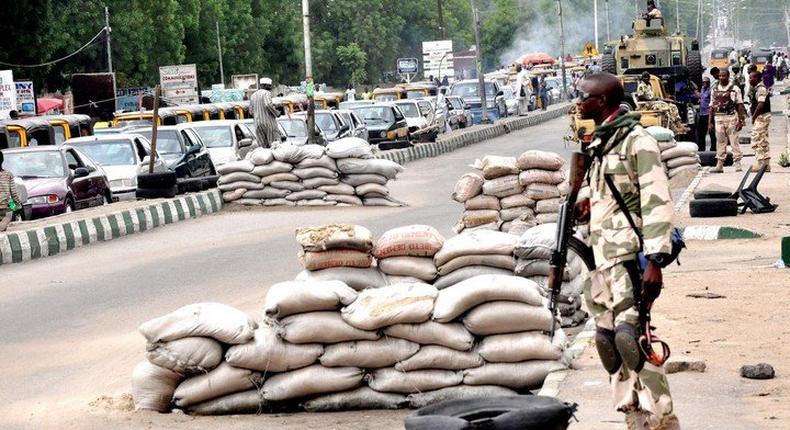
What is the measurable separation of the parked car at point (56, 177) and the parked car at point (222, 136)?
497cm

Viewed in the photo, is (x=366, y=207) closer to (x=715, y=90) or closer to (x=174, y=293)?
(x=715, y=90)

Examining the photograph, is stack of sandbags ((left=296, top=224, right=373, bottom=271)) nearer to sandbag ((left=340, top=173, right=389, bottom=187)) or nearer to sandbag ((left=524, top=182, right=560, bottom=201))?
sandbag ((left=524, top=182, right=560, bottom=201))

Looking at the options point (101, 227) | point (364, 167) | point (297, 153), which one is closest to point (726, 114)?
point (364, 167)

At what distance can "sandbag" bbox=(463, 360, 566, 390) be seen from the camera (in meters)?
8.79

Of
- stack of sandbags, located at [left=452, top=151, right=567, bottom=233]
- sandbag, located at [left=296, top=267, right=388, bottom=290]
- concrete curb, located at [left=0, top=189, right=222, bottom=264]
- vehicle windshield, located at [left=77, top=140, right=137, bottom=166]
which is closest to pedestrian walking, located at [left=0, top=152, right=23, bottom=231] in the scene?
concrete curb, located at [left=0, top=189, right=222, bottom=264]

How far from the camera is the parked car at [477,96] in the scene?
56.8 m

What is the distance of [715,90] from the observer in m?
24.7

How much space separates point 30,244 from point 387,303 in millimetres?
10523

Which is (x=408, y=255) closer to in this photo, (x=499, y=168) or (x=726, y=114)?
(x=499, y=168)

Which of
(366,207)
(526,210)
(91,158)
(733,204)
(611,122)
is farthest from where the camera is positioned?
(91,158)

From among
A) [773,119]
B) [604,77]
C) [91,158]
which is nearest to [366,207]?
[91,158]

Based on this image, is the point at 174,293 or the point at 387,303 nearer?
the point at 387,303

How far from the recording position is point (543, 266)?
428 inches

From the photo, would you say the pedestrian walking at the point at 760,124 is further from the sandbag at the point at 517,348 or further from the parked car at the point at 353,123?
the parked car at the point at 353,123
